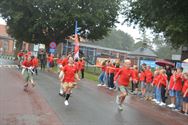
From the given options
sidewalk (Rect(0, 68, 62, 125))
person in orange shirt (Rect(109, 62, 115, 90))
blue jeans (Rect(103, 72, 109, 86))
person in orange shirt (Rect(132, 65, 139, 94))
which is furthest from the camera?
blue jeans (Rect(103, 72, 109, 86))

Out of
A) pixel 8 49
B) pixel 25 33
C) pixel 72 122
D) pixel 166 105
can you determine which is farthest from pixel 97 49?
pixel 72 122

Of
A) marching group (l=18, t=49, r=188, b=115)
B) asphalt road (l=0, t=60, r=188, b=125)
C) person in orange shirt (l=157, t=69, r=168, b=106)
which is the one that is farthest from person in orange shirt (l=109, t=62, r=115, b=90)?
asphalt road (l=0, t=60, r=188, b=125)

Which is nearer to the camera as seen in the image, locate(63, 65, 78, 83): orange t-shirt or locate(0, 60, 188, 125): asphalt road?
locate(0, 60, 188, 125): asphalt road

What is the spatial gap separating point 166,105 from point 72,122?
315 inches

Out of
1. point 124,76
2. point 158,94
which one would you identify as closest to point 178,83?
point 158,94

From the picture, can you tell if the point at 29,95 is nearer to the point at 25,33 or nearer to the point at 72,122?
the point at 72,122

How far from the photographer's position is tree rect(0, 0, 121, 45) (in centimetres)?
5300

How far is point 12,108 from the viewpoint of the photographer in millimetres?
13766

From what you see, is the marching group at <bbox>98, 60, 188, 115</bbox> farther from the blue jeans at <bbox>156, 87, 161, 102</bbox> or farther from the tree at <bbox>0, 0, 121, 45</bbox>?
the tree at <bbox>0, 0, 121, 45</bbox>

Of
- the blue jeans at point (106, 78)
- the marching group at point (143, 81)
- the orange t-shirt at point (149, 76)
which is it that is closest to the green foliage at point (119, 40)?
the blue jeans at point (106, 78)

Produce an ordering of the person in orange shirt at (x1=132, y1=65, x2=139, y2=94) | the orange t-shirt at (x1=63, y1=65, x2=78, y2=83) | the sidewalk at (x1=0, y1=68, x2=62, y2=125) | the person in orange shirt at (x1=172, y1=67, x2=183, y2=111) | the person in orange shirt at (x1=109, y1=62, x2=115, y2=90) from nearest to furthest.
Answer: the sidewalk at (x1=0, y1=68, x2=62, y2=125) < the orange t-shirt at (x1=63, y1=65, x2=78, y2=83) < the person in orange shirt at (x1=132, y1=65, x2=139, y2=94) < the person in orange shirt at (x1=172, y1=67, x2=183, y2=111) < the person in orange shirt at (x1=109, y1=62, x2=115, y2=90)

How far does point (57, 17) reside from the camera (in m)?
52.7

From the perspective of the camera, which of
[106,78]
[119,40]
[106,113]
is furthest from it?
[119,40]

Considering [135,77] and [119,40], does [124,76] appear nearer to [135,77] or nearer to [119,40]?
[135,77]
